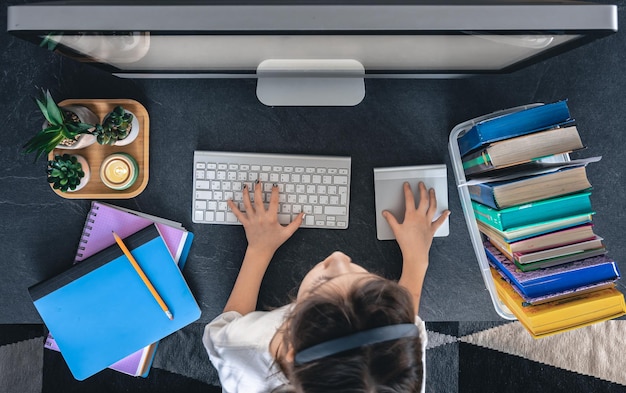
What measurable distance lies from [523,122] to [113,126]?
649 mm

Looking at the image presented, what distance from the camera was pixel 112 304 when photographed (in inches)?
31.9

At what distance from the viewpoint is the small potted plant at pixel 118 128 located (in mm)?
765

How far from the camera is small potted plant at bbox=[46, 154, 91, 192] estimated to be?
0.75 meters

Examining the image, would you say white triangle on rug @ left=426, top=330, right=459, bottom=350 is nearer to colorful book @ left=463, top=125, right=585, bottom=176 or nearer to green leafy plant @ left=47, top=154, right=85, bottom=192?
colorful book @ left=463, top=125, right=585, bottom=176

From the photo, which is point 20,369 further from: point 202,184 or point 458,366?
point 458,366

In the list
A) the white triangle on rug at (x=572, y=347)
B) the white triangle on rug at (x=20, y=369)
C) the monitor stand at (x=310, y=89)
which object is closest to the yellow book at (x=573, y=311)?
the monitor stand at (x=310, y=89)

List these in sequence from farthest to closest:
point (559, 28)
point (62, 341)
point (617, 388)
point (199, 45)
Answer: point (617, 388) → point (62, 341) → point (199, 45) → point (559, 28)

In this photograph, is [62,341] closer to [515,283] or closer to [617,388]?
[515,283]

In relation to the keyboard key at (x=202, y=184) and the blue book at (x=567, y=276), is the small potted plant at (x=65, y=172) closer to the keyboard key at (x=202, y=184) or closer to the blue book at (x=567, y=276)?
the keyboard key at (x=202, y=184)

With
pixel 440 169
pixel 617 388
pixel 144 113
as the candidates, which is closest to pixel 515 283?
pixel 440 169

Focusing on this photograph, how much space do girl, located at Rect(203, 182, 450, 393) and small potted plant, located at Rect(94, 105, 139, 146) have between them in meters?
0.22

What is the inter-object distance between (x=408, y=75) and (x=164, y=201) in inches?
19.3

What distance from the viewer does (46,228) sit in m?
0.83

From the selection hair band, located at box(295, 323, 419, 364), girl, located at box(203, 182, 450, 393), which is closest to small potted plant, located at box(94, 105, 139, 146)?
girl, located at box(203, 182, 450, 393)
